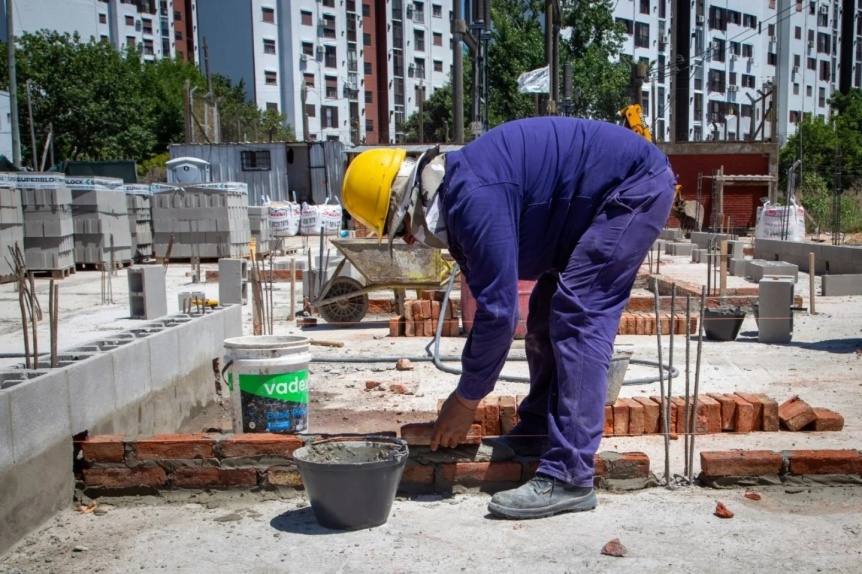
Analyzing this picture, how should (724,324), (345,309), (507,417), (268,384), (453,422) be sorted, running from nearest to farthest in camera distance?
(453,422) < (268,384) < (507,417) < (724,324) < (345,309)

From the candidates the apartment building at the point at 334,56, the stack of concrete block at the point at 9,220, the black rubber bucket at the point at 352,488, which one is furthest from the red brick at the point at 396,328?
the apartment building at the point at 334,56

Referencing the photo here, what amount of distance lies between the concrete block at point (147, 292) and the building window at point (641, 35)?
183 ft

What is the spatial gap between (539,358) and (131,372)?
2194mm

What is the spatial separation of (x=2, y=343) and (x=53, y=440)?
5.73 meters

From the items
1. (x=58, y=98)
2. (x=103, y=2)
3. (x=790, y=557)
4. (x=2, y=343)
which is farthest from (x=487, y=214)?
(x=103, y=2)

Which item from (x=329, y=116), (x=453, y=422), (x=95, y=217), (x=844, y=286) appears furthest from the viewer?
(x=329, y=116)

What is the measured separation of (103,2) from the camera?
5722 centimetres

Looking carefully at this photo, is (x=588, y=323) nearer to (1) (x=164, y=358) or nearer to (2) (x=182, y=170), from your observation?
(1) (x=164, y=358)

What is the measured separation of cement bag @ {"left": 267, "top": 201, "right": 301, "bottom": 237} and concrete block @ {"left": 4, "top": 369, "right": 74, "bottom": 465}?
71.8 ft

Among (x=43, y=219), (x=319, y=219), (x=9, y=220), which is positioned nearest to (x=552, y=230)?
(x=9, y=220)

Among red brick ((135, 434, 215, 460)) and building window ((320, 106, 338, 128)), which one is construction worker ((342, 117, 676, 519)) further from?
building window ((320, 106, 338, 128))

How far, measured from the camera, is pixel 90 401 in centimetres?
394

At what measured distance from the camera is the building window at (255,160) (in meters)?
31.9

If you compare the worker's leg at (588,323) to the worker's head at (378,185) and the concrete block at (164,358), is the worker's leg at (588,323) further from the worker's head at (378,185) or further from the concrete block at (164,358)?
the concrete block at (164,358)
